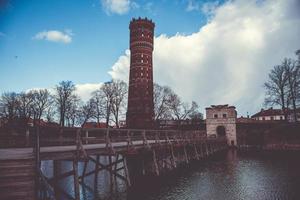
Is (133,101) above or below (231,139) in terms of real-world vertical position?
above

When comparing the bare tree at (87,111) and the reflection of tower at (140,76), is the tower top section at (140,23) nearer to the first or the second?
the reflection of tower at (140,76)

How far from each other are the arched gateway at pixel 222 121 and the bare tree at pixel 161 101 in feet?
37.4

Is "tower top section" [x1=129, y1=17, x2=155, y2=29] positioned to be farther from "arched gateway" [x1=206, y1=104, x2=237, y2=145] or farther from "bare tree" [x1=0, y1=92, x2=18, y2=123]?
"bare tree" [x1=0, y1=92, x2=18, y2=123]

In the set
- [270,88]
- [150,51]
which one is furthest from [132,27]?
[270,88]

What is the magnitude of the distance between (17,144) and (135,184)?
295 inches

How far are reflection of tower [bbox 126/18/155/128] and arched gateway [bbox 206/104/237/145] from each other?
14.9m

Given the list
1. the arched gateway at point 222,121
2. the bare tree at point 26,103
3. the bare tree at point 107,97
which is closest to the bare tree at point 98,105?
the bare tree at point 107,97

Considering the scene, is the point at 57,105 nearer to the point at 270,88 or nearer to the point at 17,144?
the point at 17,144

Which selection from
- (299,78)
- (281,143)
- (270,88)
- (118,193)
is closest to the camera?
(118,193)

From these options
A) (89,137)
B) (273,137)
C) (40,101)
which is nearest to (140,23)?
(40,101)

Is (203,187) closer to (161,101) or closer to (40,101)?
(161,101)

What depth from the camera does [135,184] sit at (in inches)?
605

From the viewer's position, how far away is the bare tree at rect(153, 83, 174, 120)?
50094 millimetres

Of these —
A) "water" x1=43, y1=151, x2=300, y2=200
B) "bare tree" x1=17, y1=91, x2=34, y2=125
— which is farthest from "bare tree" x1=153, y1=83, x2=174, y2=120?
"water" x1=43, y1=151, x2=300, y2=200
